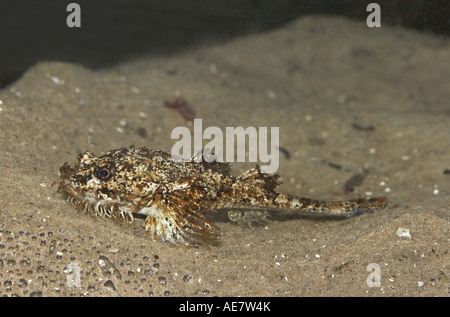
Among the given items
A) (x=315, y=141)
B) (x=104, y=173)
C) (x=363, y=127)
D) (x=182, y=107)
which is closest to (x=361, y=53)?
(x=363, y=127)

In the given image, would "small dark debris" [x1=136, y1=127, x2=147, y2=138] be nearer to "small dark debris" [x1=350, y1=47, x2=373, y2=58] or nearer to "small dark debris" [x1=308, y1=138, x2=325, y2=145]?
"small dark debris" [x1=308, y1=138, x2=325, y2=145]

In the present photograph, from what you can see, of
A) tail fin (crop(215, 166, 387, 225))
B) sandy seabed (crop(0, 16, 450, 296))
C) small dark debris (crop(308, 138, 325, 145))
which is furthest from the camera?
small dark debris (crop(308, 138, 325, 145))

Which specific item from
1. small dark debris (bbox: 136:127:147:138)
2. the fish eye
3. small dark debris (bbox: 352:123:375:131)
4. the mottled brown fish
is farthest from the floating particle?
small dark debris (bbox: 136:127:147:138)

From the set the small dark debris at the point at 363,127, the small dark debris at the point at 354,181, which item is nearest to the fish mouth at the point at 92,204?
the small dark debris at the point at 354,181

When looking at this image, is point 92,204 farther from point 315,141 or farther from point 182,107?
point 315,141

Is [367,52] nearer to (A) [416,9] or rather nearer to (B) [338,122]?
(B) [338,122]

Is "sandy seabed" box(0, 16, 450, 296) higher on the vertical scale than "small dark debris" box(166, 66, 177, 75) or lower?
lower
